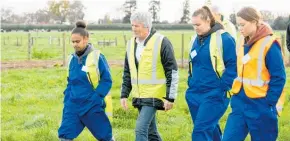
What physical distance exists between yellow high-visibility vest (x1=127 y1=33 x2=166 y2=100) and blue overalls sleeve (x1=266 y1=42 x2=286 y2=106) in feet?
4.72

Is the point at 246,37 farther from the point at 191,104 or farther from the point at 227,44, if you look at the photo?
the point at 191,104

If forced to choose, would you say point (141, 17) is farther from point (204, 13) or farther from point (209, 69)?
point (209, 69)

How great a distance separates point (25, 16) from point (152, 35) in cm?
13852

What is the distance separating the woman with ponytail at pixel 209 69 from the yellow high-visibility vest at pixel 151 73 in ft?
1.39

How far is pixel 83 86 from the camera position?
23.2ft

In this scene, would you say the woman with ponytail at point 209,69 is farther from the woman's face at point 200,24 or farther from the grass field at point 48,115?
the grass field at point 48,115

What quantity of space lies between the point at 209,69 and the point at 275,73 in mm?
936

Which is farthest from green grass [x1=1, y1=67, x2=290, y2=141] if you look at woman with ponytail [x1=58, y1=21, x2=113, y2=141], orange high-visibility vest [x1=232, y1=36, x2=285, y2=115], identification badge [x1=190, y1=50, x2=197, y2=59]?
orange high-visibility vest [x1=232, y1=36, x2=285, y2=115]

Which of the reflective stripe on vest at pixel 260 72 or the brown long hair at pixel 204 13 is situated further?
the brown long hair at pixel 204 13

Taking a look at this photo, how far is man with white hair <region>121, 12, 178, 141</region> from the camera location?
21.9ft

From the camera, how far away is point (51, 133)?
344 inches

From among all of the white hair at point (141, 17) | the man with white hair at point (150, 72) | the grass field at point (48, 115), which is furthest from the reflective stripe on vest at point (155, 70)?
the grass field at point (48, 115)

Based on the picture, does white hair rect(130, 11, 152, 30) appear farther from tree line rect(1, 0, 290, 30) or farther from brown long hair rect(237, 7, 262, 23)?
tree line rect(1, 0, 290, 30)

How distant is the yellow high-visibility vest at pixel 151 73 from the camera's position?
6711mm
